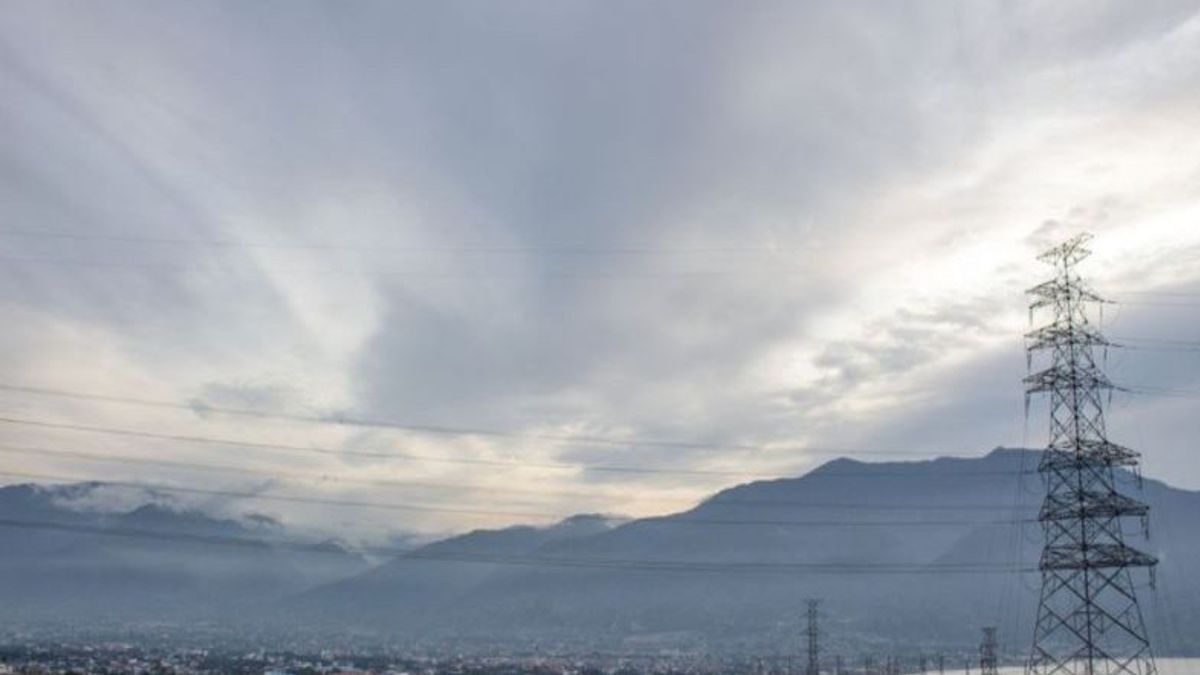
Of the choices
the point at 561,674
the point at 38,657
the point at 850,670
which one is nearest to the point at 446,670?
the point at 561,674

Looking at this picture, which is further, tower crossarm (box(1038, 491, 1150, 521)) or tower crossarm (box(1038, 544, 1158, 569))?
tower crossarm (box(1038, 491, 1150, 521))

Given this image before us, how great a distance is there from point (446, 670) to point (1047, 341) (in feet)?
431

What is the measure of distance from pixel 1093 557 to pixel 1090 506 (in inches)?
75.8

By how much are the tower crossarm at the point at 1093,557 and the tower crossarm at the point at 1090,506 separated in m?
1.19

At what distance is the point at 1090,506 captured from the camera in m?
40.8

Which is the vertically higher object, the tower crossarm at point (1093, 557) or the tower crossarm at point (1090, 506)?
the tower crossarm at point (1090, 506)

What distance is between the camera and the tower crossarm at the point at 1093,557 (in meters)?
39.3

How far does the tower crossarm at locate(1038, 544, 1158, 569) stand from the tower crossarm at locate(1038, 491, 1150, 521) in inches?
46.9

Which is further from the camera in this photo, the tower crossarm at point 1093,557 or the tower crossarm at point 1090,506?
the tower crossarm at point 1090,506

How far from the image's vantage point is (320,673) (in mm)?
133500

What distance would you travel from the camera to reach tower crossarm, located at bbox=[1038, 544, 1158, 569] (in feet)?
129

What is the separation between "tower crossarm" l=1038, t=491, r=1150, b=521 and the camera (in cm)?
3997

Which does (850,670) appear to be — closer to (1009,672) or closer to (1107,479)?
(1009,672)

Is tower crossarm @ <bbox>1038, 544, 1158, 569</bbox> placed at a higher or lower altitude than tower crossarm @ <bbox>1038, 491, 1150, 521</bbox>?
lower
